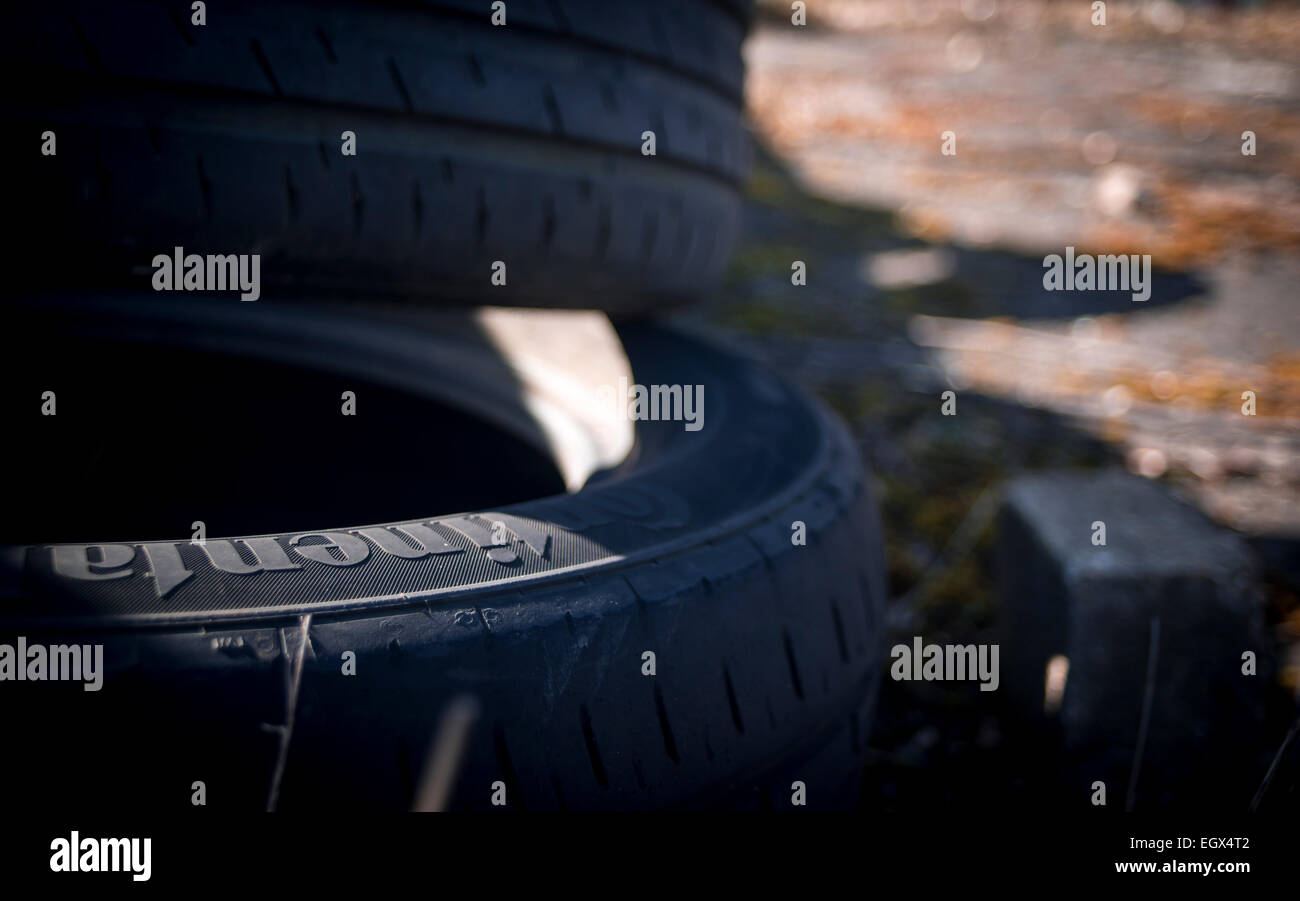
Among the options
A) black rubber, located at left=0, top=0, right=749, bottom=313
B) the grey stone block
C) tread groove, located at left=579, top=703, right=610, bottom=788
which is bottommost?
the grey stone block

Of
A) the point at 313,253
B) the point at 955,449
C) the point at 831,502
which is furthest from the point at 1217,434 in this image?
the point at 313,253

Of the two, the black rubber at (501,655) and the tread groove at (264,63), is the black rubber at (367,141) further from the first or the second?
the black rubber at (501,655)

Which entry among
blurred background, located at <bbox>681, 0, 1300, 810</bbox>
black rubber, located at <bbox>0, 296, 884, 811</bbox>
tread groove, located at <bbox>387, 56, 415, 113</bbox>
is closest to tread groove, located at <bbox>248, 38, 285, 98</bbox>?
tread groove, located at <bbox>387, 56, 415, 113</bbox>

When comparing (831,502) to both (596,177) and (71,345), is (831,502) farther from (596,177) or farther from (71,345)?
(71,345)

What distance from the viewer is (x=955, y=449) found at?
2.11 meters

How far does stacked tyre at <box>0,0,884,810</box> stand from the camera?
0.60m

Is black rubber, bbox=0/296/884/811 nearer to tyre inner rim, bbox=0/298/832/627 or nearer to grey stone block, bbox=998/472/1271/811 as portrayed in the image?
tyre inner rim, bbox=0/298/832/627

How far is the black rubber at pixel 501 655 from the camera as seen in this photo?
1.89 ft

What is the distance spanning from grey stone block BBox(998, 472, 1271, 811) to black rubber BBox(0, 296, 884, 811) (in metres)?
0.39

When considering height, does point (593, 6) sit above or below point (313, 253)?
above

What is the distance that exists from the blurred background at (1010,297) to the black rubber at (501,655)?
1.41ft

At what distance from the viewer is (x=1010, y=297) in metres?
3.32

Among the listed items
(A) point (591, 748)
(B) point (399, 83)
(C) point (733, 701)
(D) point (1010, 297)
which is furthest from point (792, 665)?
(D) point (1010, 297)

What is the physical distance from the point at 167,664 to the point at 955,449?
186cm
